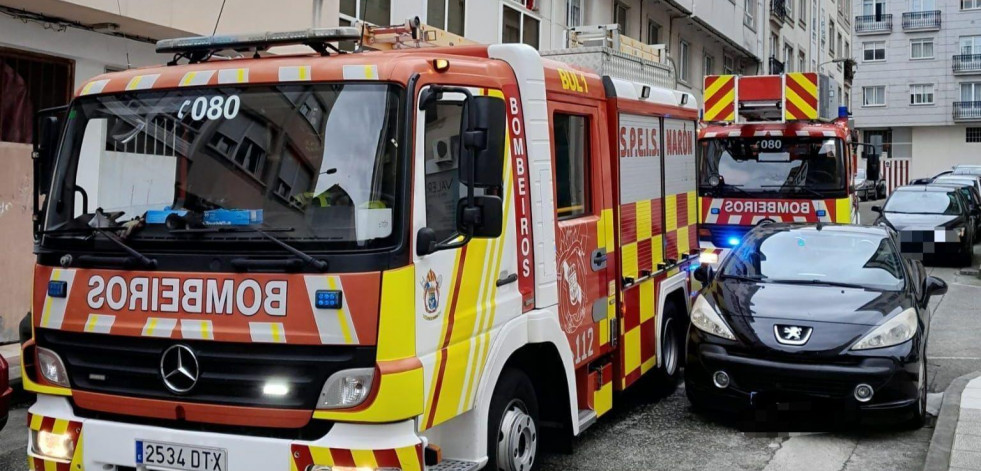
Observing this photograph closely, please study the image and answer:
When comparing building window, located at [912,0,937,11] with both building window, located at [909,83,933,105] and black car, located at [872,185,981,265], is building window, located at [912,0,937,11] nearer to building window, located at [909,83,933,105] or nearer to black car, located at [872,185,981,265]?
building window, located at [909,83,933,105]

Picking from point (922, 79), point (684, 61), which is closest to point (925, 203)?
point (684, 61)

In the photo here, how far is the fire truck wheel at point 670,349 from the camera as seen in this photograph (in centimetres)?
812

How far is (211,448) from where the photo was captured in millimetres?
4121

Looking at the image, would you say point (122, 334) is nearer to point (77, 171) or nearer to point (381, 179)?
point (77, 171)

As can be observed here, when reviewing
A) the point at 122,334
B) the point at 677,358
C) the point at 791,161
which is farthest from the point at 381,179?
the point at 791,161

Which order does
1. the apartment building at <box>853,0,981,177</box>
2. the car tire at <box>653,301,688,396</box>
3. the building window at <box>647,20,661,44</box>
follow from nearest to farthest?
the car tire at <box>653,301,688,396</box> → the building window at <box>647,20,661,44</box> → the apartment building at <box>853,0,981,177</box>

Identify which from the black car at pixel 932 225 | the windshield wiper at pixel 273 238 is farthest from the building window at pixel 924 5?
the windshield wiper at pixel 273 238

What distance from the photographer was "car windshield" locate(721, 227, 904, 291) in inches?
304

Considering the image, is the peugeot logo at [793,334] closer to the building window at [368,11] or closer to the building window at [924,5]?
the building window at [368,11]

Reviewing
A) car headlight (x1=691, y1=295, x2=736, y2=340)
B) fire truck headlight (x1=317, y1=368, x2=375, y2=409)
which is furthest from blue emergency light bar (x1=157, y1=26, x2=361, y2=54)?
car headlight (x1=691, y1=295, x2=736, y2=340)

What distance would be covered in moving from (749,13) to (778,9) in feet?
11.5

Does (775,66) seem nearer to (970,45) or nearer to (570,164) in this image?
(970,45)

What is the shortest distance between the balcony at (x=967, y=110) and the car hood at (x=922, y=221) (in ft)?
150

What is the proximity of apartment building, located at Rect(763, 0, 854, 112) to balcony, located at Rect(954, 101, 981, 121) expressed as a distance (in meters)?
7.84
